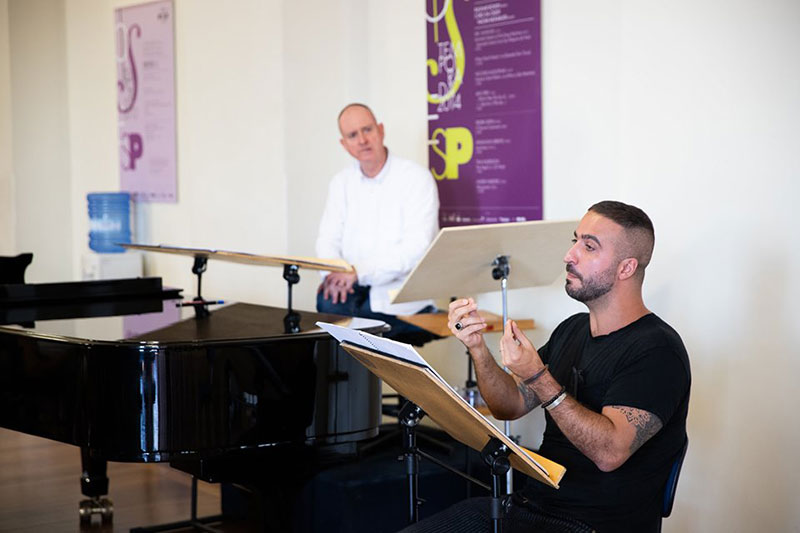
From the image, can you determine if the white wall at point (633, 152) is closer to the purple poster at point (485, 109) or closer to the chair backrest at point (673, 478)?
the purple poster at point (485, 109)

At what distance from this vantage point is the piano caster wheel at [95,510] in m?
4.21

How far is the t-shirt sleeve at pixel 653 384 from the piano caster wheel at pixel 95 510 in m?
2.67

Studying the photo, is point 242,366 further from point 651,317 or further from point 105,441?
point 651,317

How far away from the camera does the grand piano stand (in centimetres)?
295

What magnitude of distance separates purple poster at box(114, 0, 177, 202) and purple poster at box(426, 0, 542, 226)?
6.90ft

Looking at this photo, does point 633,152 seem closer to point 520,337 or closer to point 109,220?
point 520,337

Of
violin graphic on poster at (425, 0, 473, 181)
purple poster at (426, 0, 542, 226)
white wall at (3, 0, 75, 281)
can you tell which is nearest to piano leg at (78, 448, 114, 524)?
purple poster at (426, 0, 542, 226)

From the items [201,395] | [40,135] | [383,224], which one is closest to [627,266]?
[201,395]

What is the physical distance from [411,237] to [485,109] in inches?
27.3

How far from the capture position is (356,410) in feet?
10.3

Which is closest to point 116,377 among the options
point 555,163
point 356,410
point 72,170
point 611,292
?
point 356,410

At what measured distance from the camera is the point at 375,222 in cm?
450

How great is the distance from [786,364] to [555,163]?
134 centimetres

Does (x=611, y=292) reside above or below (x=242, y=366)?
above
